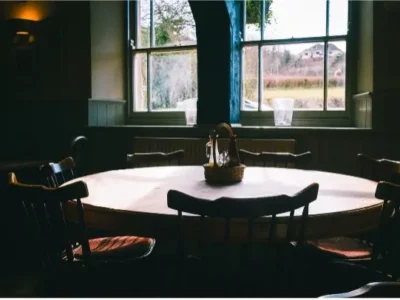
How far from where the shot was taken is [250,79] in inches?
171

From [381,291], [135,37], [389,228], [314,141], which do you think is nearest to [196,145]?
[314,141]

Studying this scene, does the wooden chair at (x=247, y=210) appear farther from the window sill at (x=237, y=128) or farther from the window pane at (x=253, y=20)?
the window pane at (x=253, y=20)

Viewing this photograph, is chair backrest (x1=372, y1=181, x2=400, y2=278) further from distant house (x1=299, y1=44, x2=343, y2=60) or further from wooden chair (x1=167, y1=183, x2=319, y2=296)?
distant house (x1=299, y1=44, x2=343, y2=60)

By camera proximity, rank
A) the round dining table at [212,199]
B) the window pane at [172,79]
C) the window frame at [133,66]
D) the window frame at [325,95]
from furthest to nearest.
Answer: the window frame at [133,66], the window pane at [172,79], the window frame at [325,95], the round dining table at [212,199]

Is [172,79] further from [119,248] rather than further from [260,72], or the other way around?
[119,248]

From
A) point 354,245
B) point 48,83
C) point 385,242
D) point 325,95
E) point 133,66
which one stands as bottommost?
point 354,245

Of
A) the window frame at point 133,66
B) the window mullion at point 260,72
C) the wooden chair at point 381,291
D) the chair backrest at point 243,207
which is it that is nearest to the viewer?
the wooden chair at point 381,291

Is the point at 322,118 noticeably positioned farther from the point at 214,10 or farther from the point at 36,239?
the point at 36,239

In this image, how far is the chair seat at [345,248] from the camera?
2076 millimetres

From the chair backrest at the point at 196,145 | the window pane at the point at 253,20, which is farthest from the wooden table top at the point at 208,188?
the window pane at the point at 253,20

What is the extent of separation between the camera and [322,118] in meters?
4.08

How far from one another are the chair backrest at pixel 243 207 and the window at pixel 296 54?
2.85 m

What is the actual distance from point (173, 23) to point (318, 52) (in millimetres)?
1488

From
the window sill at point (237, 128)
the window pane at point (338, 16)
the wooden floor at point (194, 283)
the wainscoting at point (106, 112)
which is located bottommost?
the wooden floor at point (194, 283)
